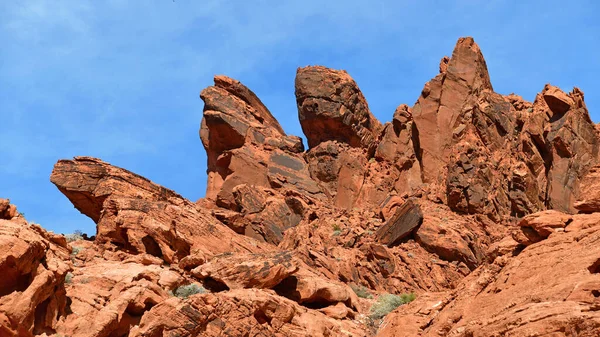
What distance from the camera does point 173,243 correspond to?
42.5 m

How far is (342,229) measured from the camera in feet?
164

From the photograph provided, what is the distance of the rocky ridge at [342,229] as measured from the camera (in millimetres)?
31031

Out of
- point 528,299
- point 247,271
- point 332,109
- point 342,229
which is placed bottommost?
point 528,299

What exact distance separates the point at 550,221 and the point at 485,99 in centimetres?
2585

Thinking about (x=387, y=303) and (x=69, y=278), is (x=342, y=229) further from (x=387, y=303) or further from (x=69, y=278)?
(x=69, y=278)

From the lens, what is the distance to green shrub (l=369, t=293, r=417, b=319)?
3884cm

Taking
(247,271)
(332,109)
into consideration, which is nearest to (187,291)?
(247,271)

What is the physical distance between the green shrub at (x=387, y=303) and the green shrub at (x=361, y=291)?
0.54 metres

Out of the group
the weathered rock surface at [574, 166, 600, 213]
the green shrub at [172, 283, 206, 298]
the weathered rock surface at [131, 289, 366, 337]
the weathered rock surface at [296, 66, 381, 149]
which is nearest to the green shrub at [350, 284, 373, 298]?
the weathered rock surface at [131, 289, 366, 337]

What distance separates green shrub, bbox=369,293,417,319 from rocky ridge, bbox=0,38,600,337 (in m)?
0.57

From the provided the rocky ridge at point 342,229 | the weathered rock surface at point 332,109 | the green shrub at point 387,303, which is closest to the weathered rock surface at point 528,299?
the rocky ridge at point 342,229

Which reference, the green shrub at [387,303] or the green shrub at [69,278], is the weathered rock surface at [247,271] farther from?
the green shrub at [69,278]

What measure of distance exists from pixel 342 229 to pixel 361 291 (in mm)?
7469

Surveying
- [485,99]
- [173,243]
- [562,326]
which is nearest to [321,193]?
[485,99]
